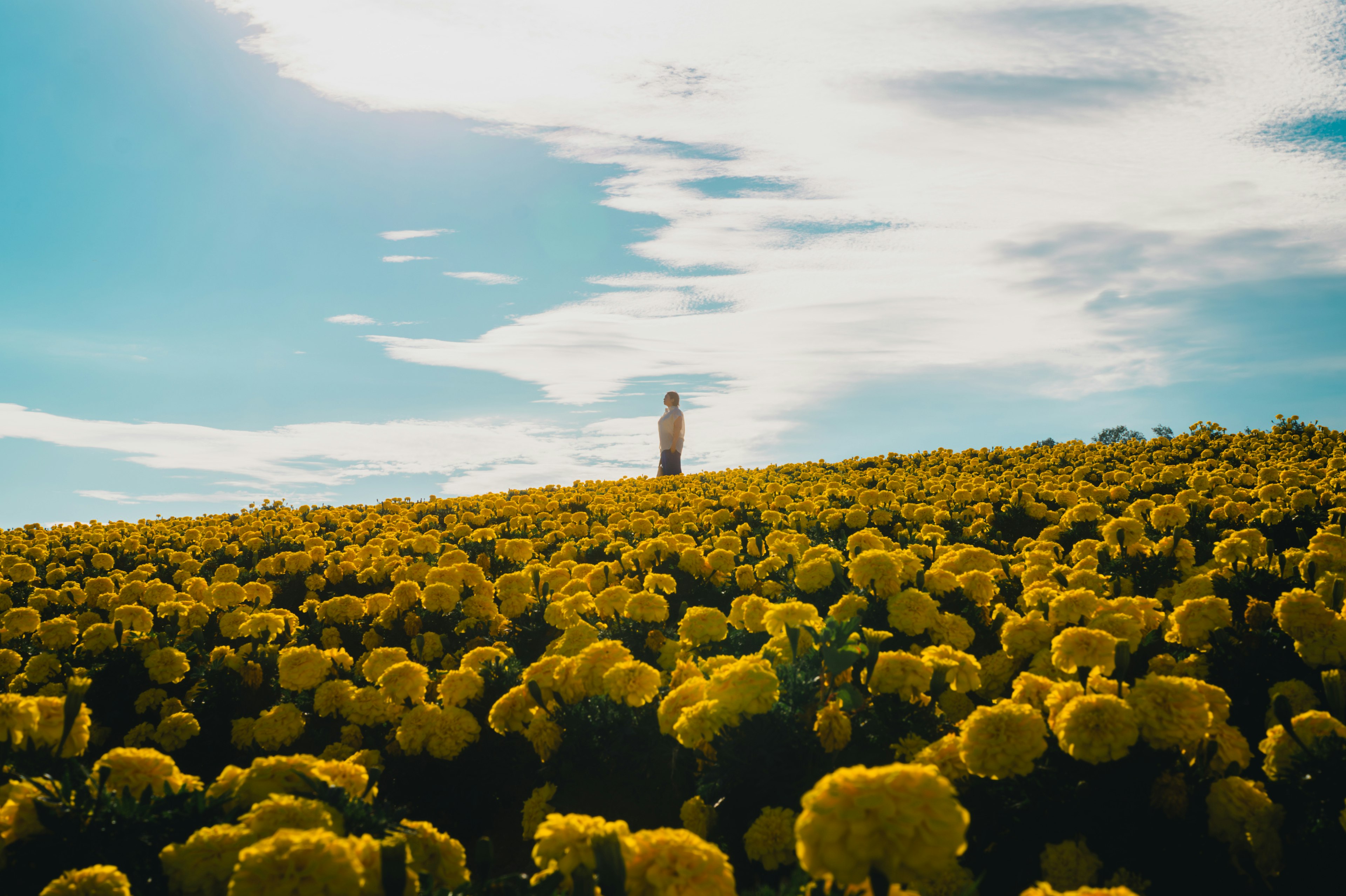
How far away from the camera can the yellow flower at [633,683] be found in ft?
13.2

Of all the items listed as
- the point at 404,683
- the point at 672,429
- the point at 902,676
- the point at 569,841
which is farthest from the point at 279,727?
the point at 672,429

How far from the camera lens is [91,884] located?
239 centimetres

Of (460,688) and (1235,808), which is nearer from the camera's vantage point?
(1235,808)

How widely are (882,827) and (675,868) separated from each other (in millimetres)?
696

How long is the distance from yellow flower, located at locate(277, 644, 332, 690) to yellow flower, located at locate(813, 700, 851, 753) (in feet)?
13.1

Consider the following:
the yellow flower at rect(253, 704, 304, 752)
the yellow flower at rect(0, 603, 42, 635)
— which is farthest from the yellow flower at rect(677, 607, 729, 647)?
the yellow flower at rect(0, 603, 42, 635)

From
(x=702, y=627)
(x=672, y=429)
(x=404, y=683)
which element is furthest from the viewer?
(x=672, y=429)

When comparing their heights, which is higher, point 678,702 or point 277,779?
point 678,702

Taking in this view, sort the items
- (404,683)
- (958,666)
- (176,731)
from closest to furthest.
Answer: (958,666), (404,683), (176,731)

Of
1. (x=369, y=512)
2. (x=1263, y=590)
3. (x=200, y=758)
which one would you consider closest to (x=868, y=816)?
(x=1263, y=590)

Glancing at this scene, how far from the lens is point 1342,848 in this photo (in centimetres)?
290

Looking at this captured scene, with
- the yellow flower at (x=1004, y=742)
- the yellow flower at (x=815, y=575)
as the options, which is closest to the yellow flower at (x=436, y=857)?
the yellow flower at (x=1004, y=742)

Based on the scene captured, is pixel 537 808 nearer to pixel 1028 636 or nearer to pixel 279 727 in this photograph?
pixel 279 727

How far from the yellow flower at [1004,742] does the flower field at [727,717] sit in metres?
0.01
